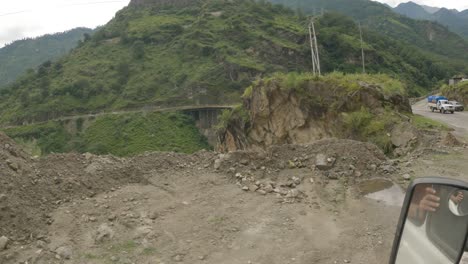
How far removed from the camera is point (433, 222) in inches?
87.7

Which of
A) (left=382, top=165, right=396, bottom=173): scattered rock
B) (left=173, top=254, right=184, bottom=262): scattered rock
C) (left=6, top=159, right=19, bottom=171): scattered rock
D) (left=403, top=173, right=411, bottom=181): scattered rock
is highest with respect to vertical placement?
(left=6, top=159, right=19, bottom=171): scattered rock

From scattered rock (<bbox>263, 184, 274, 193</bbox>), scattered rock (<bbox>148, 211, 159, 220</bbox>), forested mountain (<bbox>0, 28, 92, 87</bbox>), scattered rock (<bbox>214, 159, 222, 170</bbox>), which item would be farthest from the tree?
scattered rock (<bbox>148, 211, 159, 220</bbox>)

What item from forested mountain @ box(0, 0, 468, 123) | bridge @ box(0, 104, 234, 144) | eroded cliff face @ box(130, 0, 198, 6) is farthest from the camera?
eroded cliff face @ box(130, 0, 198, 6)

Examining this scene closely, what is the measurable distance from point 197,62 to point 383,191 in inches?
2553

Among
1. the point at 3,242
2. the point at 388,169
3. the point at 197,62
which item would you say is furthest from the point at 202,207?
the point at 197,62

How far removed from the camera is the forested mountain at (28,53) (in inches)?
5669

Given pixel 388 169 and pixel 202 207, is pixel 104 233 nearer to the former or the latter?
pixel 202 207

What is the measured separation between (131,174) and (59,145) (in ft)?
170

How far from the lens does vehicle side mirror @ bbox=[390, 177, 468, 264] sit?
81.5 inches

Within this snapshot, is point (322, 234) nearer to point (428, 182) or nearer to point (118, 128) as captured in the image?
point (428, 182)

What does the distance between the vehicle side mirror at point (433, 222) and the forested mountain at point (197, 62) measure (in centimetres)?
5697

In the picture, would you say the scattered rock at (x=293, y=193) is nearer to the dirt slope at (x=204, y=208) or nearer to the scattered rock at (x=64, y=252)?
the dirt slope at (x=204, y=208)

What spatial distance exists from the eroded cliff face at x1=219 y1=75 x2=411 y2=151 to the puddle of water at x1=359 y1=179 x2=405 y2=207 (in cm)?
903

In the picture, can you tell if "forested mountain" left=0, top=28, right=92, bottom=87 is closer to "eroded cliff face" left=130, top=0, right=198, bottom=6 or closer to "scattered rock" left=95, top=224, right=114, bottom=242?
"eroded cliff face" left=130, top=0, right=198, bottom=6
